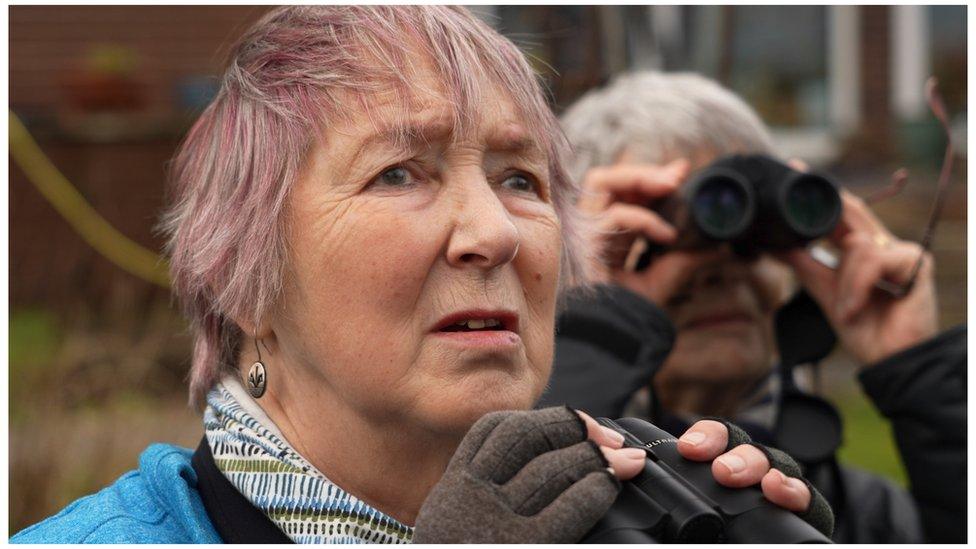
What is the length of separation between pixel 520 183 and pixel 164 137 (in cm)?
719

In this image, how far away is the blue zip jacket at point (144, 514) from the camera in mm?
1852

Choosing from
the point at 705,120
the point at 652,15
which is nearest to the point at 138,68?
the point at 652,15

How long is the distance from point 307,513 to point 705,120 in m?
1.80

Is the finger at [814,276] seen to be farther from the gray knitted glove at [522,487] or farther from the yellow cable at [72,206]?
the yellow cable at [72,206]

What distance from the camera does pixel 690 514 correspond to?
1.42m

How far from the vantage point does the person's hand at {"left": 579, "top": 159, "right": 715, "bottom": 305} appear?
298cm

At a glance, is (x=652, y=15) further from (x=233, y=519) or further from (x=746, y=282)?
(x=233, y=519)

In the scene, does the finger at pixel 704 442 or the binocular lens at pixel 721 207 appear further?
the binocular lens at pixel 721 207

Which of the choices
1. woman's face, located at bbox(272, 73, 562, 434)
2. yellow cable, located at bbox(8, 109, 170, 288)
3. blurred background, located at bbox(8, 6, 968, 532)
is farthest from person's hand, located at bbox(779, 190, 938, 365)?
yellow cable, located at bbox(8, 109, 170, 288)

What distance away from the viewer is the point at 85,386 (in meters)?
4.96

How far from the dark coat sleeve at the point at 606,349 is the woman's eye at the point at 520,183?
0.68 m

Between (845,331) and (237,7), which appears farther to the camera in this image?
(237,7)

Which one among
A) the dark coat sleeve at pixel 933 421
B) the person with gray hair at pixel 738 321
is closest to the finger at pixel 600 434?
the person with gray hair at pixel 738 321

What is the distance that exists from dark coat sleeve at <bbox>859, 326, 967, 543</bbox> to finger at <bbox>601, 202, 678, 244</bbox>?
2.22ft
